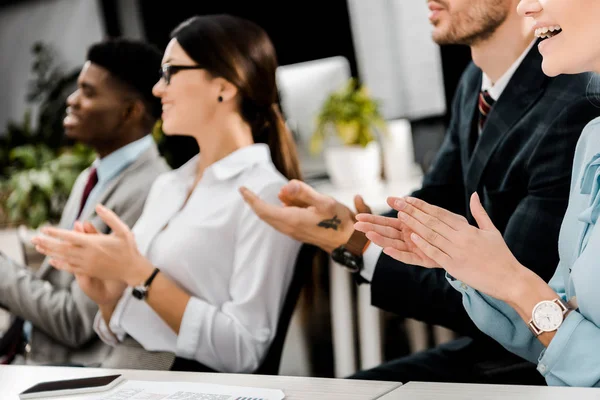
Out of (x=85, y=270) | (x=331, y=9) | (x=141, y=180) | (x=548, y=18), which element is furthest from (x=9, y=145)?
(x=548, y=18)

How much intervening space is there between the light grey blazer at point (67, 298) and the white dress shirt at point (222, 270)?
5.3 inches

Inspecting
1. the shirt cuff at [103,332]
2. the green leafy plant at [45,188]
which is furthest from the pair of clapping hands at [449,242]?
the green leafy plant at [45,188]

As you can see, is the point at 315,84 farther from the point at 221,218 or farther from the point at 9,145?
the point at 9,145

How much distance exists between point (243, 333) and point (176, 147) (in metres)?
0.94

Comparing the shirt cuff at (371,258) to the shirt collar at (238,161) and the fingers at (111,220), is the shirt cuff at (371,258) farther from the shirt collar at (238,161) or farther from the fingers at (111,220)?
the fingers at (111,220)

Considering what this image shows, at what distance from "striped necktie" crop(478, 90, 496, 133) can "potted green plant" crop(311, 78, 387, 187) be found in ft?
5.01

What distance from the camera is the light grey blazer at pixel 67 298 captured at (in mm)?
2027

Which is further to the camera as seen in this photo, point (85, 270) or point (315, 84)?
point (315, 84)

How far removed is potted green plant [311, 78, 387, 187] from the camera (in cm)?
330

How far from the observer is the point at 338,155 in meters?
3.33

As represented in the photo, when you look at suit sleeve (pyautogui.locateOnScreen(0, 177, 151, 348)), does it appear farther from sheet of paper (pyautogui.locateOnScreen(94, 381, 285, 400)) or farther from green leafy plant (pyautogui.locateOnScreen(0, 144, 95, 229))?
green leafy plant (pyautogui.locateOnScreen(0, 144, 95, 229))

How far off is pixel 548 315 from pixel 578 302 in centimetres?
5

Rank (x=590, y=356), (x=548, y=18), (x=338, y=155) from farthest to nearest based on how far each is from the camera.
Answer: (x=338, y=155) → (x=548, y=18) → (x=590, y=356)

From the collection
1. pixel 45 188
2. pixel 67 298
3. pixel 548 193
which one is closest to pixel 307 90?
pixel 45 188
